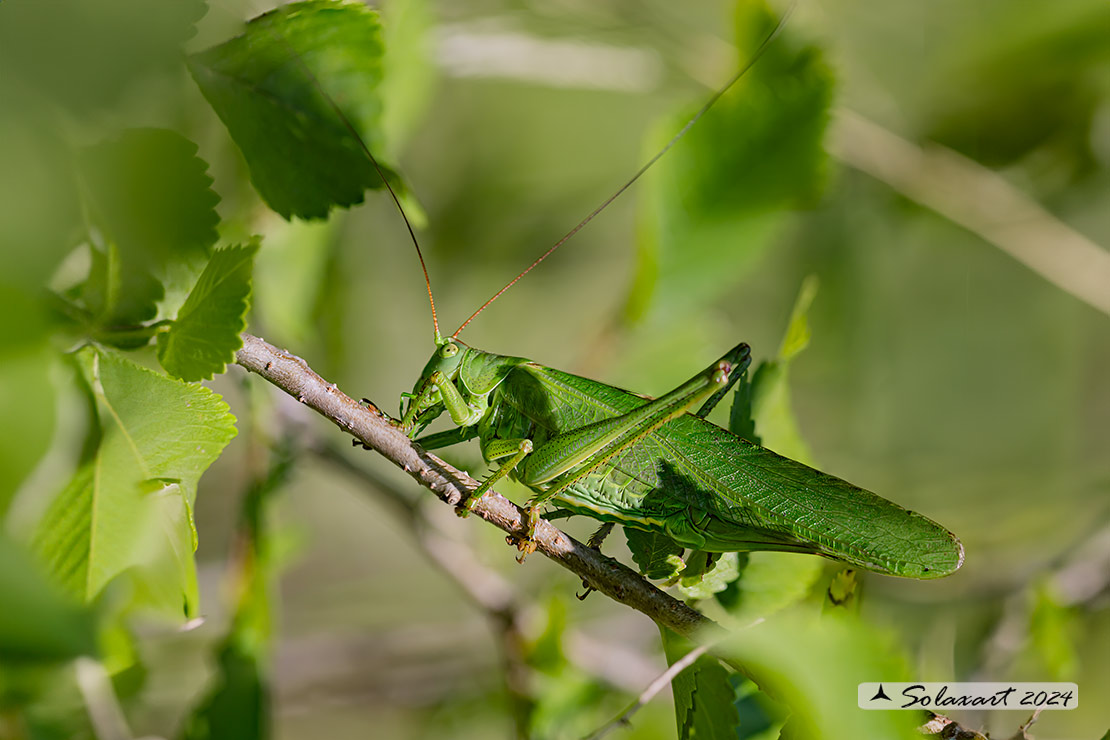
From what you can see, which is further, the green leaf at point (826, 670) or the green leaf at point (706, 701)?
the green leaf at point (706, 701)

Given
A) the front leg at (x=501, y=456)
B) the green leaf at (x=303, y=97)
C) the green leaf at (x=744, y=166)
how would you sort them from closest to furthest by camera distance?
the green leaf at (x=303, y=97), the front leg at (x=501, y=456), the green leaf at (x=744, y=166)

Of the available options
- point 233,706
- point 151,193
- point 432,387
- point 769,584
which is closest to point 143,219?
point 151,193

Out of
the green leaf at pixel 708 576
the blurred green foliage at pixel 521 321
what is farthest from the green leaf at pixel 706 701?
the green leaf at pixel 708 576

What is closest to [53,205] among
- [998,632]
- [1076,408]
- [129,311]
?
[129,311]

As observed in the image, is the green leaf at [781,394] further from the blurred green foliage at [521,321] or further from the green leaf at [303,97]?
the green leaf at [303,97]

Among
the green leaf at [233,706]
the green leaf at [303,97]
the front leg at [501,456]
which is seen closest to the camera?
the green leaf at [303,97]

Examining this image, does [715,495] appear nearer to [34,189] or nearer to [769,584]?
[769,584]
